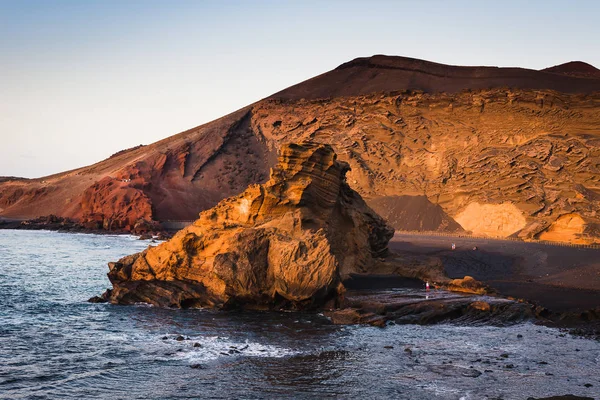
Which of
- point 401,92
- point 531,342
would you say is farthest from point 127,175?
point 531,342

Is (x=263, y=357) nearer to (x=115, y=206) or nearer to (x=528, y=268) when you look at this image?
(x=528, y=268)

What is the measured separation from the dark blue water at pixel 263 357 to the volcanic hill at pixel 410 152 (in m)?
29.2

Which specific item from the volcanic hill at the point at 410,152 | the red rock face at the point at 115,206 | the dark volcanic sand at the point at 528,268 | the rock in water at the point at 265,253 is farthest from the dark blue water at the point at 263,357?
the red rock face at the point at 115,206

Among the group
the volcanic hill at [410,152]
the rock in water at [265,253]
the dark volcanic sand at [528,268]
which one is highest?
the volcanic hill at [410,152]

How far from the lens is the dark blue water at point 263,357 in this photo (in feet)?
41.9

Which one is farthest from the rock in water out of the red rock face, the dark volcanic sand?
the red rock face

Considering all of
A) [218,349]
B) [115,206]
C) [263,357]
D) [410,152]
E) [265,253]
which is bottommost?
[263,357]

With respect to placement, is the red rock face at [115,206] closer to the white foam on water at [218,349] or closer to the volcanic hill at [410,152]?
the volcanic hill at [410,152]

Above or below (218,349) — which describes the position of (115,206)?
above

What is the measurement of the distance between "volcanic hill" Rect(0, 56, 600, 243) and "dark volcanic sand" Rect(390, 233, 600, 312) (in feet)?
29.1

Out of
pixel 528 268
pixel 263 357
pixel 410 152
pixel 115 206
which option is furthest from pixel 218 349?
pixel 115 206

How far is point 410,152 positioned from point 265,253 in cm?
4063

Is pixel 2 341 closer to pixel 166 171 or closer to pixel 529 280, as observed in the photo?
pixel 529 280

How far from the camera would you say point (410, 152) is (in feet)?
195
